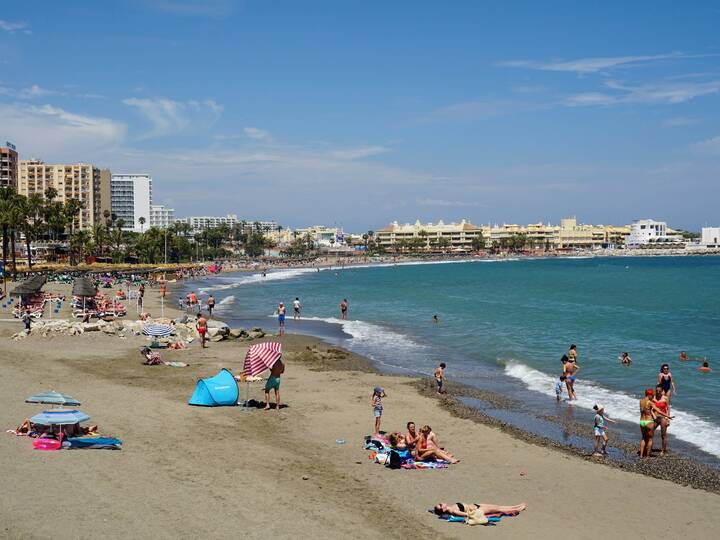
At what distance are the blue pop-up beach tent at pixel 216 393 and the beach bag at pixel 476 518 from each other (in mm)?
7966

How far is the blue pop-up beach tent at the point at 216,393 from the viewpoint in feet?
51.3

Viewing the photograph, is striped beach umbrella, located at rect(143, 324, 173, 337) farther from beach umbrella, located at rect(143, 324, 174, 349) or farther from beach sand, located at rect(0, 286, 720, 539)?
beach sand, located at rect(0, 286, 720, 539)

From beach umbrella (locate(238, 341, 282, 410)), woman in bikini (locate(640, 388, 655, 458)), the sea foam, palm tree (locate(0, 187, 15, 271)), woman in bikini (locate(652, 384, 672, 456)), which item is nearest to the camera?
woman in bikini (locate(640, 388, 655, 458))

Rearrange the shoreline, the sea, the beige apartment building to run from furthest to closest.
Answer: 1. the beige apartment building
2. the sea
3. the shoreline

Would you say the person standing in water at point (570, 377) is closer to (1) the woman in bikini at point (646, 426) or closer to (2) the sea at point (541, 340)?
(2) the sea at point (541, 340)

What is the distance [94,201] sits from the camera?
509 ft

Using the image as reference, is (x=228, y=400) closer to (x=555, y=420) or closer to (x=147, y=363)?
(x=147, y=363)

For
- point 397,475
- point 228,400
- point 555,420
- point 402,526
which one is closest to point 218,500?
point 402,526

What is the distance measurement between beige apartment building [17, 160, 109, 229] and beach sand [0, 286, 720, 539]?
5520 inches

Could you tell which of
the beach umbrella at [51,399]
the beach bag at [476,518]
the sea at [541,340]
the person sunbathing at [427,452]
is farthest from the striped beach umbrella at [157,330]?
the beach bag at [476,518]

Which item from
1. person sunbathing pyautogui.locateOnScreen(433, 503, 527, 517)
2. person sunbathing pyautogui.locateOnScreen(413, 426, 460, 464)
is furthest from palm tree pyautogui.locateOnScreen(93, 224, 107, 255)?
person sunbathing pyautogui.locateOnScreen(433, 503, 527, 517)

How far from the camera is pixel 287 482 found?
10.5 m

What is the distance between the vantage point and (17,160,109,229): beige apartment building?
481 feet

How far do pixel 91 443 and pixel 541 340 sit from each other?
25.2 m
